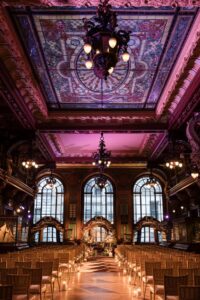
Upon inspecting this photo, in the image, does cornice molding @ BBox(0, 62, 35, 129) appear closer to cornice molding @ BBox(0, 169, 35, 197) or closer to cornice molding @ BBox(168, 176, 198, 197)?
cornice molding @ BBox(0, 169, 35, 197)

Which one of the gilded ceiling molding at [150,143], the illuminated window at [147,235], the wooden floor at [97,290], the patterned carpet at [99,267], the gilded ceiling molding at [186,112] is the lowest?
the patterned carpet at [99,267]

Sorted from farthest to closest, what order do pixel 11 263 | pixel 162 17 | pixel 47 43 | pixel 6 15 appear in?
pixel 47 43 → pixel 162 17 → pixel 6 15 → pixel 11 263

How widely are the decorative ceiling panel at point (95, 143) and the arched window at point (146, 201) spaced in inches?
167

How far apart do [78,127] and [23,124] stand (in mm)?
2480

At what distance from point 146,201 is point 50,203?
7.90 m

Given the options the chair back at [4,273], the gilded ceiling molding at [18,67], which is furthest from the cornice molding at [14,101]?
the chair back at [4,273]

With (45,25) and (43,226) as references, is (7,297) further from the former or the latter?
(43,226)

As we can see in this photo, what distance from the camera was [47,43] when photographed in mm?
9930

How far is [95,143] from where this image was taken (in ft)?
65.6

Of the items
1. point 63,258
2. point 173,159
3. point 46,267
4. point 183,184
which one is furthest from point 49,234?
point 46,267

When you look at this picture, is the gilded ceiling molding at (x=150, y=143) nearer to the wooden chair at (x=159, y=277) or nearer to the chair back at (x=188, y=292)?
the wooden chair at (x=159, y=277)

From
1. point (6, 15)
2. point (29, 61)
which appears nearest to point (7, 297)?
point (6, 15)

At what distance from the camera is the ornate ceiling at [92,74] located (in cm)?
863

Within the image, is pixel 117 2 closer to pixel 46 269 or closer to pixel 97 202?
pixel 46 269
